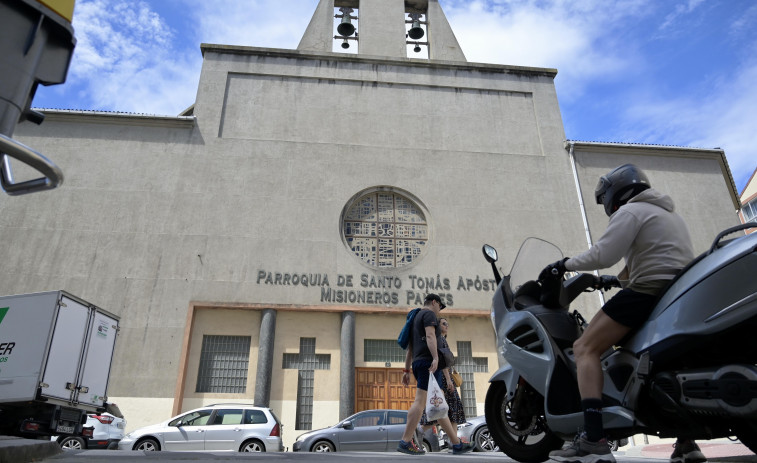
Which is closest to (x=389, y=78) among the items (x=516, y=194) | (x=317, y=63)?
(x=317, y=63)

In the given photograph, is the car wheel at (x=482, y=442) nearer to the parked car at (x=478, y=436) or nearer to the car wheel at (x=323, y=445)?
the parked car at (x=478, y=436)

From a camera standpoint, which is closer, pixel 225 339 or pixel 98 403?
pixel 98 403

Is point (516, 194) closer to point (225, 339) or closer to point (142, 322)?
point (225, 339)

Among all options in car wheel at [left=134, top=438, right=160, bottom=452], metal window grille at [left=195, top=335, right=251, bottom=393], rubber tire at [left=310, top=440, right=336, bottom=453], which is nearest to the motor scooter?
rubber tire at [left=310, top=440, right=336, bottom=453]

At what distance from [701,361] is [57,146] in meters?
19.4

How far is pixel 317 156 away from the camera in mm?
17922

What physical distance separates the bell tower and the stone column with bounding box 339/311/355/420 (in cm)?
1052

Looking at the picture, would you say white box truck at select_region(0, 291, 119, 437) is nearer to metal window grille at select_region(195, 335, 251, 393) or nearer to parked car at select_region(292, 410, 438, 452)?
metal window grille at select_region(195, 335, 251, 393)

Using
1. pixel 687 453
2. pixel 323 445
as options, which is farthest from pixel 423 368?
pixel 323 445

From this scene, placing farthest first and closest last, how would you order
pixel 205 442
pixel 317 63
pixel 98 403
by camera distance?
1. pixel 317 63
2. pixel 205 442
3. pixel 98 403

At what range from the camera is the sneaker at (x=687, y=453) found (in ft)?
10.6

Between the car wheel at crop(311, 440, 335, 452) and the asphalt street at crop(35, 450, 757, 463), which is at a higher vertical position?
the asphalt street at crop(35, 450, 757, 463)

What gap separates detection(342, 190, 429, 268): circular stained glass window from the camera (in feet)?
55.6

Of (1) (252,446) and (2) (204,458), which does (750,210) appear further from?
(2) (204,458)
